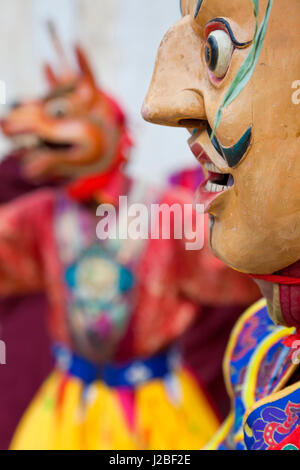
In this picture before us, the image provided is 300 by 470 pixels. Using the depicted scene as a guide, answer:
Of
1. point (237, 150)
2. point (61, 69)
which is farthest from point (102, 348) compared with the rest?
point (237, 150)

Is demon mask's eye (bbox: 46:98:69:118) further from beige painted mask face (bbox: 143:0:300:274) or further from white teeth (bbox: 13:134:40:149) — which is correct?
beige painted mask face (bbox: 143:0:300:274)

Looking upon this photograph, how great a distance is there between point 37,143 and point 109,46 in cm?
105

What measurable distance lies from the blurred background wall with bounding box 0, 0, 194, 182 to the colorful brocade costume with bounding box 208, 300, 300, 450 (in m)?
1.24

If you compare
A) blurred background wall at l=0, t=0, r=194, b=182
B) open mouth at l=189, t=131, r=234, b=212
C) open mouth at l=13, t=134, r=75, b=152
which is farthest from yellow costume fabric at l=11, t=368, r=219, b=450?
blurred background wall at l=0, t=0, r=194, b=182

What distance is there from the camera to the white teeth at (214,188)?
0.47 meters

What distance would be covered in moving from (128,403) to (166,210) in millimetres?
329

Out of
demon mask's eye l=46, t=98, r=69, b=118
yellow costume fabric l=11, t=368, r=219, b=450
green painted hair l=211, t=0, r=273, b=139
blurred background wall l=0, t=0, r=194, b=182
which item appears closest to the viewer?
green painted hair l=211, t=0, r=273, b=139

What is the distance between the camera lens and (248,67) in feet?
1.38

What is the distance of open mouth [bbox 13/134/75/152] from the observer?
121 centimetres

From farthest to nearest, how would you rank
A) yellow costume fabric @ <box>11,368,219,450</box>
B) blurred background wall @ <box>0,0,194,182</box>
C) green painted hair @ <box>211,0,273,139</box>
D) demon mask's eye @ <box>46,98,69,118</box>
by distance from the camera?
blurred background wall @ <box>0,0,194,182</box>, demon mask's eye @ <box>46,98,69,118</box>, yellow costume fabric @ <box>11,368,219,450</box>, green painted hair @ <box>211,0,273,139</box>

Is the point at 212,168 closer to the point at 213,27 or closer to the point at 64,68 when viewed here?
the point at 213,27

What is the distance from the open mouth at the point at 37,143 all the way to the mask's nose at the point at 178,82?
2.46ft

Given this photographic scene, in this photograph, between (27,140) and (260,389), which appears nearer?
(260,389)
